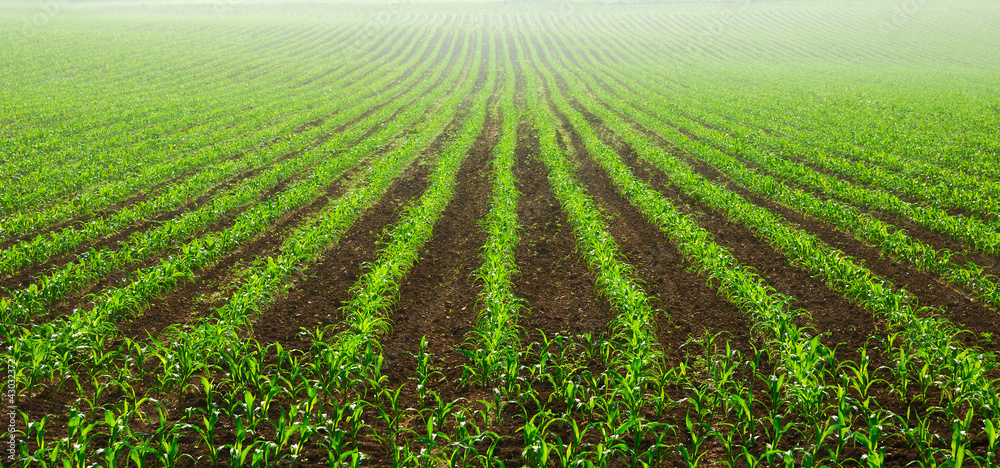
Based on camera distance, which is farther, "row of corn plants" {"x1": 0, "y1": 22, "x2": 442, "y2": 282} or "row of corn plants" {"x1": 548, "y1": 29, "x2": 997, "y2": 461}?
"row of corn plants" {"x1": 0, "y1": 22, "x2": 442, "y2": 282}

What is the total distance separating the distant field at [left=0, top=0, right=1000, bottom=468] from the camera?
15.4 feet

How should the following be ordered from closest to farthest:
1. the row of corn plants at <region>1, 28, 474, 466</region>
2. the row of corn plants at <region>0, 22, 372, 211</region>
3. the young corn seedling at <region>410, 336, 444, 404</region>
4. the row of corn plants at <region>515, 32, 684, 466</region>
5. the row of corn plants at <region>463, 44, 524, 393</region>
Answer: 1. the row of corn plants at <region>1, 28, 474, 466</region>
2. the row of corn plants at <region>515, 32, 684, 466</region>
3. the young corn seedling at <region>410, 336, 444, 404</region>
4. the row of corn plants at <region>463, 44, 524, 393</region>
5. the row of corn plants at <region>0, 22, 372, 211</region>

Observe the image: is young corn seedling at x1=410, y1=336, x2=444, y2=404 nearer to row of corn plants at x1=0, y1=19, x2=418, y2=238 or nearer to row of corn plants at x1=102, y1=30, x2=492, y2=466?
row of corn plants at x1=102, y1=30, x2=492, y2=466

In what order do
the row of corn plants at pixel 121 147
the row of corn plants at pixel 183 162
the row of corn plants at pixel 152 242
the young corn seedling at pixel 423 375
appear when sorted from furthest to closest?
the row of corn plants at pixel 121 147, the row of corn plants at pixel 183 162, the row of corn plants at pixel 152 242, the young corn seedling at pixel 423 375

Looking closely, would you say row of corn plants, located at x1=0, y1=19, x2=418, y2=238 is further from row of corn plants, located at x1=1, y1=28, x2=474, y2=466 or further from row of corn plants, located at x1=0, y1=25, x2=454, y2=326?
row of corn plants, located at x1=1, y1=28, x2=474, y2=466

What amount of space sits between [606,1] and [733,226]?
105895 mm

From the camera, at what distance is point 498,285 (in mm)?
7582

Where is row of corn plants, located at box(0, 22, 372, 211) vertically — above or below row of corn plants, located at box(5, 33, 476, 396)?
below

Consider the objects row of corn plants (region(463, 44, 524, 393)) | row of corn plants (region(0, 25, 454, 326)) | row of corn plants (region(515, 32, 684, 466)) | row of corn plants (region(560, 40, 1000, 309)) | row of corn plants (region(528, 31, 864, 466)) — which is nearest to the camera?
row of corn plants (region(515, 32, 684, 466))

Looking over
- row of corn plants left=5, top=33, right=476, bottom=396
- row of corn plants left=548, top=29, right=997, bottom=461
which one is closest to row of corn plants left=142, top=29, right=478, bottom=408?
row of corn plants left=5, top=33, right=476, bottom=396

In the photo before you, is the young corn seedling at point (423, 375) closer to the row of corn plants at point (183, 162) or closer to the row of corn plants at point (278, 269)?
the row of corn plants at point (278, 269)

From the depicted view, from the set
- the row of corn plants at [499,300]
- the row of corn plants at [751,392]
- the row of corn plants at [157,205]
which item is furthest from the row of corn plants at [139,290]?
the row of corn plants at [751,392]

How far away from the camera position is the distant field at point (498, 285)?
4684 mm

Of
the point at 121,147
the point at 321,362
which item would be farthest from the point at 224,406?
the point at 121,147
